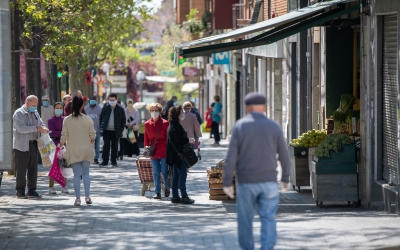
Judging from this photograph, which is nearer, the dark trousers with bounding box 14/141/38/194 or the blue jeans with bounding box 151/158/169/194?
the blue jeans with bounding box 151/158/169/194

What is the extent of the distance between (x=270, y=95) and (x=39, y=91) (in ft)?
28.8

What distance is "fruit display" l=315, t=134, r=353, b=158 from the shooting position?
44.2 feet

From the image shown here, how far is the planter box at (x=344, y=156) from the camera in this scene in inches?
529

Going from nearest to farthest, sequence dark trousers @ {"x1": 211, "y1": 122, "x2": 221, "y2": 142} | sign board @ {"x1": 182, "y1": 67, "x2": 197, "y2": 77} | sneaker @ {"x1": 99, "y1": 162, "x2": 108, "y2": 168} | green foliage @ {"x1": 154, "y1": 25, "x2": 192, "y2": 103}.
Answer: sneaker @ {"x1": 99, "y1": 162, "x2": 108, "y2": 168} → dark trousers @ {"x1": 211, "y1": 122, "x2": 221, "y2": 142} → sign board @ {"x1": 182, "y1": 67, "x2": 197, "y2": 77} → green foliage @ {"x1": 154, "y1": 25, "x2": 192, "y2": 103}

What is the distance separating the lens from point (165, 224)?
465 inches

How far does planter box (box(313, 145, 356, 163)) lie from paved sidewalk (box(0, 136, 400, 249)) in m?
0.72

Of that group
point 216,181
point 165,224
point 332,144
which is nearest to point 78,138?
point 216,181

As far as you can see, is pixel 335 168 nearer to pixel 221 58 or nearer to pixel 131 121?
pixel 131 121

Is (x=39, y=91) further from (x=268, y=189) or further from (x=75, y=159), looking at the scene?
(x=268, y=189)

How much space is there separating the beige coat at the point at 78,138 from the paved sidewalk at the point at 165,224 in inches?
31.6

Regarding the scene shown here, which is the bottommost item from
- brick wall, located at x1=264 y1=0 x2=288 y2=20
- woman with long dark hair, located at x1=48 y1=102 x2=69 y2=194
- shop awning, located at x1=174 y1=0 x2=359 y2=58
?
woman with long dark hair, located at x1=48 y1=102 x2=69 y2=194

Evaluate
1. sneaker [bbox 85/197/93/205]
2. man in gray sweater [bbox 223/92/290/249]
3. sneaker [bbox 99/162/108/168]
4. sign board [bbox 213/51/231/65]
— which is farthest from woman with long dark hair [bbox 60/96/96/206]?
sign board [bbox 213/51/231/65]

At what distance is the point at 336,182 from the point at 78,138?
13.2 feet

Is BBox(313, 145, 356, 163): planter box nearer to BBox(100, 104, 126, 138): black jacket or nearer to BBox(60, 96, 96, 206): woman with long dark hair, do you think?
BBox(60, 96, 96, 206): woman with long dark hair
